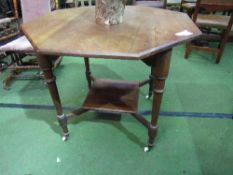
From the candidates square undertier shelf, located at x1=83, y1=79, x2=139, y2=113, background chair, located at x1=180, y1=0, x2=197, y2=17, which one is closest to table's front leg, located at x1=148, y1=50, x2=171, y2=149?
square undertier shelf, located at x1=83, y1=79, x2=139, y2=113

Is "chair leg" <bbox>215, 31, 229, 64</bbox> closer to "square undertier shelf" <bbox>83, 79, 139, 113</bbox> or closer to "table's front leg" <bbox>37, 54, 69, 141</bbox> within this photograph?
"square undertier shelf" <bbox>83, 79, 139, 113</bbox>

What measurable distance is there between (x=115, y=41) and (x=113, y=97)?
0.63 m

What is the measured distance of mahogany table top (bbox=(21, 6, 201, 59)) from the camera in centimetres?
89

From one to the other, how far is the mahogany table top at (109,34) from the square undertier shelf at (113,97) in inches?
21.1

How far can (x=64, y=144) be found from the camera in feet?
4.69

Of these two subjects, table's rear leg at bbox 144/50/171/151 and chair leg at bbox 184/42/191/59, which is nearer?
table's rear leg at bbox 144/50/171/151

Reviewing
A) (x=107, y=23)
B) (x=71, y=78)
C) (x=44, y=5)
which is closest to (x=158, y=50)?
(x=107, y=23)

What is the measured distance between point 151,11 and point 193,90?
2.96ft

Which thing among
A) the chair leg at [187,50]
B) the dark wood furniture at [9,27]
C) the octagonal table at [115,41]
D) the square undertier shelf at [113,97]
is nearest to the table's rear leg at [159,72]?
the octagonal table at [115,41]

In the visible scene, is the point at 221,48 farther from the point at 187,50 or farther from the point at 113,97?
the point at 113,97

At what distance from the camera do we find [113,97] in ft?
5.01

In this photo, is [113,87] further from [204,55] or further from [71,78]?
[204,55]

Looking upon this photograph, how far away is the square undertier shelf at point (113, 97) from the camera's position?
1396 millimetres

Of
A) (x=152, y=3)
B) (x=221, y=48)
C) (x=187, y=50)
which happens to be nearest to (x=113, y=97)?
(x=187, y=50)
